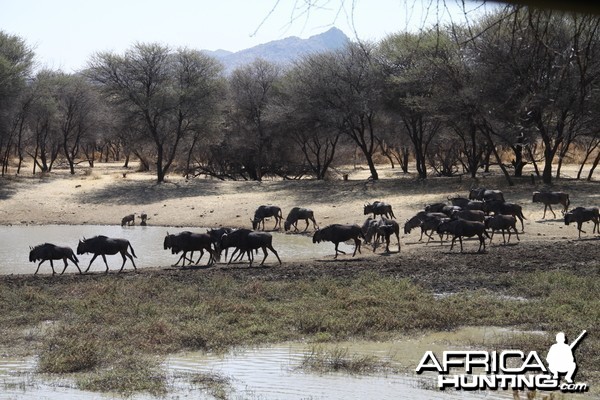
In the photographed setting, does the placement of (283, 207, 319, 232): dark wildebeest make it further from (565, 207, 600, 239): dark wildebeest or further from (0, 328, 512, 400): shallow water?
(0, 328, 512, 400): shallow water

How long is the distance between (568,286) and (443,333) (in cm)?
406

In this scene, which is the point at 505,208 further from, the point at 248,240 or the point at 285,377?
the point at 285,377

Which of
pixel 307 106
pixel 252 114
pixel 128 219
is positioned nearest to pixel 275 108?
pixel 307 106

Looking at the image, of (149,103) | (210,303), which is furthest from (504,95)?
(210,303)

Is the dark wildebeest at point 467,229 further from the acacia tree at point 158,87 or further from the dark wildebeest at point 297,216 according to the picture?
the acacia tree at point 158,87

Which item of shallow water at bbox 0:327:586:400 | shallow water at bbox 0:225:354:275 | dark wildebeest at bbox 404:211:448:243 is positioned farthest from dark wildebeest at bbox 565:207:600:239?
shallow water at bbox 0:327:586:400

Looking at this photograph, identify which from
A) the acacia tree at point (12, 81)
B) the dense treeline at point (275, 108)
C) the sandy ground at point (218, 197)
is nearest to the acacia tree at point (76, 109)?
the dense treeline at point (275, 108)

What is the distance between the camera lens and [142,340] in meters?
11.1

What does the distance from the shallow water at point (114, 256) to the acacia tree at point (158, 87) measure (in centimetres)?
1341

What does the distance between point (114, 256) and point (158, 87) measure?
23.5 m

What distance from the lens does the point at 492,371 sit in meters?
9.47

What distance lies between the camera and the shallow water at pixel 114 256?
68.6ft

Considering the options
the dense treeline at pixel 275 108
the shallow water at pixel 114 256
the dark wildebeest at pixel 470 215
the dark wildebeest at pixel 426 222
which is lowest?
the shallow water at pixel 114 256

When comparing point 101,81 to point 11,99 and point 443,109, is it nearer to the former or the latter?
point 11,99
